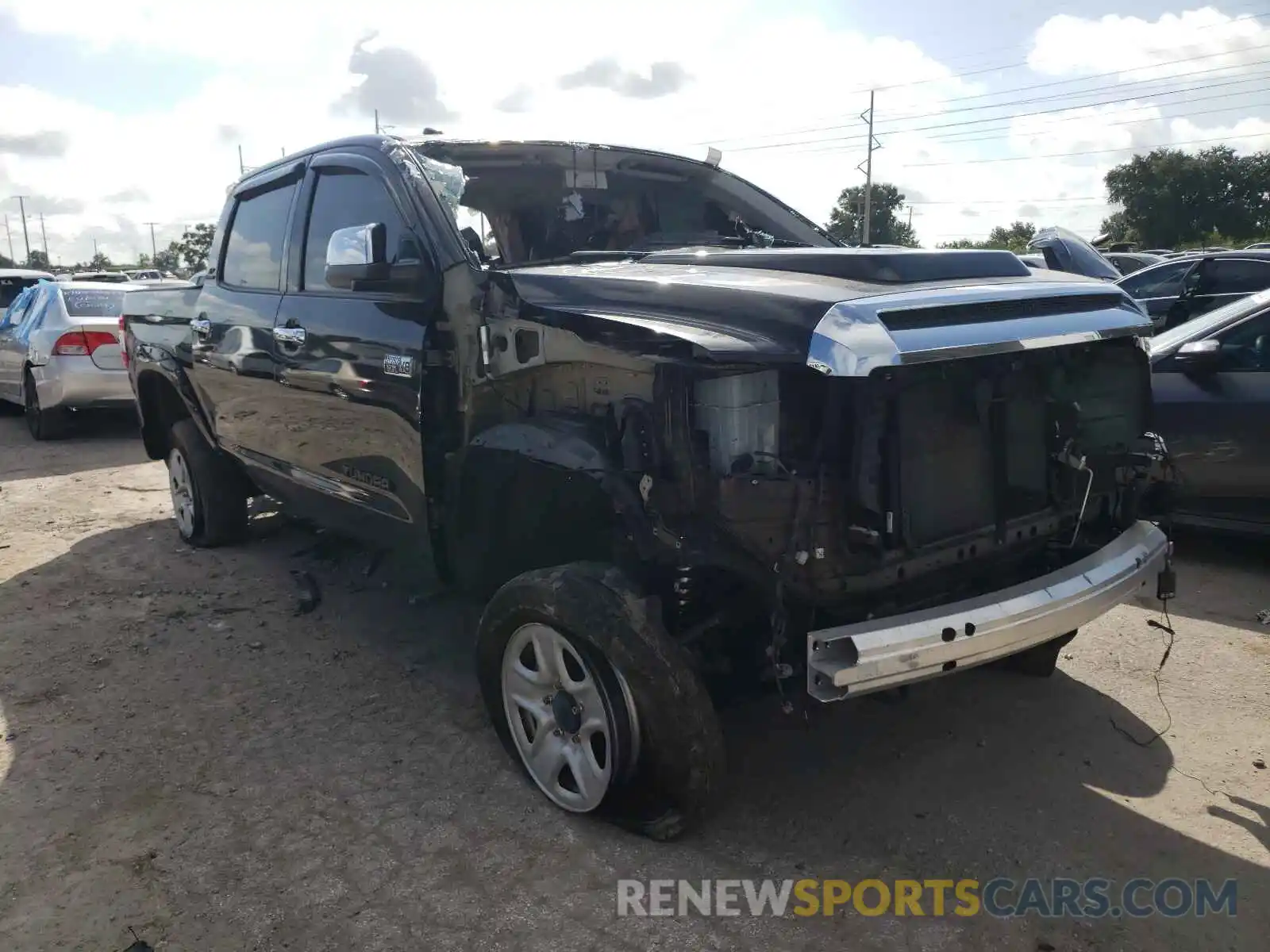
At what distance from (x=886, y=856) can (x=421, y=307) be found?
2248 millimetres

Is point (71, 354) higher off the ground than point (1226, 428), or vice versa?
point (71, 354)

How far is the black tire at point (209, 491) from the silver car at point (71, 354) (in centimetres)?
413

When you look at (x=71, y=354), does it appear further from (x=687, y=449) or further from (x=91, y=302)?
(x=687, y=449)

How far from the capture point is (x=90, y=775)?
3.24 meters

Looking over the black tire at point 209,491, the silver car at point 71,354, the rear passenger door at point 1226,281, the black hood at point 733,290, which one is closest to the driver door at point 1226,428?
the black hood at point 733,290

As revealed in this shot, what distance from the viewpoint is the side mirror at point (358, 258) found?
326cm

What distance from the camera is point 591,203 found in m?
4.01

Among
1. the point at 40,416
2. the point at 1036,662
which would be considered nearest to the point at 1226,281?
the point at 1036,662

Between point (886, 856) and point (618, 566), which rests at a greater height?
point (618, 566)

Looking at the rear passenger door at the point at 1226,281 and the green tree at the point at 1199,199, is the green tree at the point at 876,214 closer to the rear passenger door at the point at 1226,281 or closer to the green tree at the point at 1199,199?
the green tree at the point at 1199,199

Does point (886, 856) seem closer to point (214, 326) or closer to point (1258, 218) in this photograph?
point (214, 326)

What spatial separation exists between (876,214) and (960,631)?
5731cm

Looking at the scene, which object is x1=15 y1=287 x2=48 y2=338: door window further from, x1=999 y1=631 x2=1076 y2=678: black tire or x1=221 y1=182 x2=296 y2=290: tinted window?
x1=999 y1=631 x2=1076 y2=678: black tire

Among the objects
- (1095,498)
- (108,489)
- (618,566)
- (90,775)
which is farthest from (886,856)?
(108,489)
